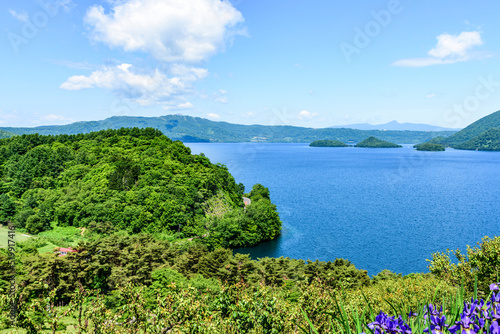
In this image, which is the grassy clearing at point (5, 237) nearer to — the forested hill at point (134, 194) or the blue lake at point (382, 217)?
the forested hill at point (134, 194)

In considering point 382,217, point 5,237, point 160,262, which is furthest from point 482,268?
point 5,237

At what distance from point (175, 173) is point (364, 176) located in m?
68.4

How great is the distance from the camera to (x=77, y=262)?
26859 millimetres

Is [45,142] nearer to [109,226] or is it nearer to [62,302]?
[109,226]

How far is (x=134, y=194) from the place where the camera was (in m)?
52.5

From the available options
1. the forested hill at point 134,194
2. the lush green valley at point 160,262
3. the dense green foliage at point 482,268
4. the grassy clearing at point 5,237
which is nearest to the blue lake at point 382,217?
the forested hill at point 134,194

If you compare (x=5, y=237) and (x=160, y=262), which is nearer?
(x=160, y=262)

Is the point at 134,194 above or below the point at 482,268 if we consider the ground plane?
below

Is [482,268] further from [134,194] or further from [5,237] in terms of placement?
[5,237]

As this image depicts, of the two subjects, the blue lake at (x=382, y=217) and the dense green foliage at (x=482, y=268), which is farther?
the blue lake at (x=382, y=217)

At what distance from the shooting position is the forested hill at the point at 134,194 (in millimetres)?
48500

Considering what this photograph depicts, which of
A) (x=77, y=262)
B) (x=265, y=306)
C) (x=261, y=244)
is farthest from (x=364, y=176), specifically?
(x=265, y=306)

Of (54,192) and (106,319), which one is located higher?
(106,319)

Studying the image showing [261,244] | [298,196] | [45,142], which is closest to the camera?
[261,244]
